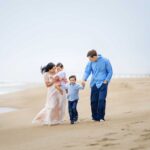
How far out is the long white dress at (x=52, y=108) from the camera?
11632 mm

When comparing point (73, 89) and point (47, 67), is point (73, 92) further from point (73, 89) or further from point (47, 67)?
point (47, 67)

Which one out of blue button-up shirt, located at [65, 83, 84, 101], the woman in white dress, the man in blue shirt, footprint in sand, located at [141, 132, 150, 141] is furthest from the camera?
the woman in white dress

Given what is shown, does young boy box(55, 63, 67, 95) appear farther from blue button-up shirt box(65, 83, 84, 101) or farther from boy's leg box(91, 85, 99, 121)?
boy's leg box(91, 85, 99, 121)

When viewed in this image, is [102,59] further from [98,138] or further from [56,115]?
[98,138]

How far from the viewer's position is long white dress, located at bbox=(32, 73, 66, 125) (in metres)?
11.6

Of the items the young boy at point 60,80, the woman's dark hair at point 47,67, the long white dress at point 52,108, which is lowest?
the long white dress at point 52,108

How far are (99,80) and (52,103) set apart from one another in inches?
52.8

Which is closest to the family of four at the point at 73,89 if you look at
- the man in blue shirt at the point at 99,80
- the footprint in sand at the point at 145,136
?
the man in blue shirt at the point at 99,80

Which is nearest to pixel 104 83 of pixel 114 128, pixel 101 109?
pixel 101 109

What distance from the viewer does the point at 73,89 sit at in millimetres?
11531

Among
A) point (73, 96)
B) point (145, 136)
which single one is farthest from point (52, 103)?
point (145, 136)

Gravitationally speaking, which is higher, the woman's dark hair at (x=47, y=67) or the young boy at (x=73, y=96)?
the woman's dark hair at (x=47, y=67)

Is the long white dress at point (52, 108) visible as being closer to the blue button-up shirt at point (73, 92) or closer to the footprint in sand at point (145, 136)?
the blue button-up shirt at point (73, 92)

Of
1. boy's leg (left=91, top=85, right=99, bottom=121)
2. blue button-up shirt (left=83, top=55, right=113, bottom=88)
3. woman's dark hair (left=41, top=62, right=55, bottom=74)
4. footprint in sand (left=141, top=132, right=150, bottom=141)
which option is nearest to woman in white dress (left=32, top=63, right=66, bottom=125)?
woman's dark hair (left=41, top=62, right=55, bottom=74)
